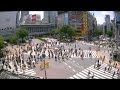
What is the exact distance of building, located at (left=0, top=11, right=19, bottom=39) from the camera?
4831cm

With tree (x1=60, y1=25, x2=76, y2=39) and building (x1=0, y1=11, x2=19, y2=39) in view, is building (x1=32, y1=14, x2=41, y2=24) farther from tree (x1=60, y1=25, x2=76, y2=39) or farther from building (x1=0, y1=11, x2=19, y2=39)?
tree (x1=60, y1=25, x2=76, y2=39)

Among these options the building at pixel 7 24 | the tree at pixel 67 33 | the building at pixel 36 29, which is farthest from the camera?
the building at pixel 36 29

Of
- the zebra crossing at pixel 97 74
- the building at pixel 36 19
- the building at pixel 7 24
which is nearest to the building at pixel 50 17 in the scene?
the building at pixel 36 19

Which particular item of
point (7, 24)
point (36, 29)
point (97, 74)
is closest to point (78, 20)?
point (36, 29)

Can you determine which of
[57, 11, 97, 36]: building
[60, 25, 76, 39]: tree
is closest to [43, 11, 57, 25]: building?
[57, 11, 97, 36]: building

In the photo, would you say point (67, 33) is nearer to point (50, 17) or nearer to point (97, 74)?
point (50, 17)

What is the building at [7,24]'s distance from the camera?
48.3 metres

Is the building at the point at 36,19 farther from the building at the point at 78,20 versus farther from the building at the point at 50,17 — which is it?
the building at the point at 50,17

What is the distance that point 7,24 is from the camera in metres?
51.6

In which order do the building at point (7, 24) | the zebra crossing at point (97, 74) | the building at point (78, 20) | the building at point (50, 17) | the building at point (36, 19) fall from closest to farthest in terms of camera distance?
the zebra crossing at point (97, 74) → the building at point (7, 24) → the building at point (78, 20) → the building at point (36, 19) → the building at point (50, 17)

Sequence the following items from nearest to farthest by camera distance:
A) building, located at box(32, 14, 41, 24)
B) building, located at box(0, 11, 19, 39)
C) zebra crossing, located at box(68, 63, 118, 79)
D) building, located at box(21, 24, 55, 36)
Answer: zebra crossing, located at box(68, 63, 118, 79), building, located at box(0, 11, 19, 39), building, located at box(21, 24, 55, 36), building, located at box(32, 14, 41, 24)
